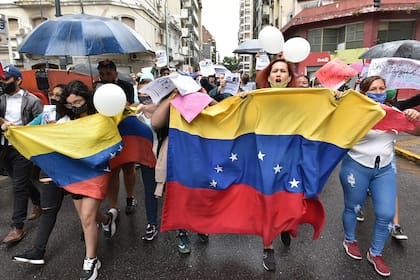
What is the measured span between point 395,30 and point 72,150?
19.8m

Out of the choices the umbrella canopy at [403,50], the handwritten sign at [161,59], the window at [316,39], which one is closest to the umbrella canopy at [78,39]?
the handwritten sign at [161,59]

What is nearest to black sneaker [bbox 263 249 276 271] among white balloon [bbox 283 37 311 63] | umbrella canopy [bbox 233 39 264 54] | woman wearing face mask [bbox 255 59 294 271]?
woman wearing face mask [bbox 255 59 294 271]

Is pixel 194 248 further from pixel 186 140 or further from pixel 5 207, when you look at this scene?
pixel 5 207

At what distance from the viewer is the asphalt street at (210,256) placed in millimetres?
2861

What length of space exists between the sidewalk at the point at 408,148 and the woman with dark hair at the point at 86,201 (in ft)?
21.7

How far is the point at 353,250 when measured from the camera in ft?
10.0

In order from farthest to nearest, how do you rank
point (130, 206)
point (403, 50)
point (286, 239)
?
point (403, 50) < point (130, 206) < point (286, 239)

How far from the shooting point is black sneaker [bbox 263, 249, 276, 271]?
9.50ft

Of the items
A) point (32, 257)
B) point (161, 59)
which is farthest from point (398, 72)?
point (161, 59)

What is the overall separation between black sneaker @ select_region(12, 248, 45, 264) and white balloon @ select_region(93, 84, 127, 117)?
60.3 inches

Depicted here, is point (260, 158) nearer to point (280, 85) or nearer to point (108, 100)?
point (280, 85)

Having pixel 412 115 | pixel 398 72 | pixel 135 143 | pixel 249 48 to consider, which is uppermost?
pixel 249 48

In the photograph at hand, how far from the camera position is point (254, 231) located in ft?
9.59

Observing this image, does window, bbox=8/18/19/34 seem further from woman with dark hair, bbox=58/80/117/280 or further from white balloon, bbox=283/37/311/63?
white balloon, bbox=283/37/311/63
